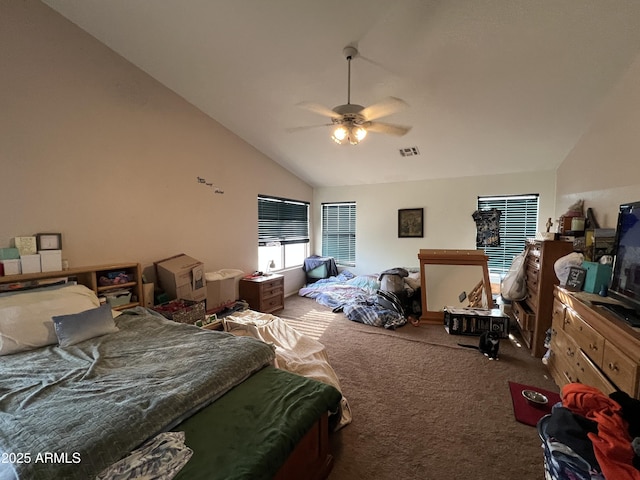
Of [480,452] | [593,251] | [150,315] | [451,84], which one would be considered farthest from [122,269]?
[593,251]

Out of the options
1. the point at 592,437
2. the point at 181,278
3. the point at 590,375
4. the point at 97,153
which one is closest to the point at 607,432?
the point at 592,437

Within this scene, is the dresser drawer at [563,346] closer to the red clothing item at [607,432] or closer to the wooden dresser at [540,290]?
the wooden dresser at [540,290]

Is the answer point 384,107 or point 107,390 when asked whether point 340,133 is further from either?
point 107,390

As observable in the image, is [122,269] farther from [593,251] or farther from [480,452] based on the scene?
[593,251]

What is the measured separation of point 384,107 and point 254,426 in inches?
89.0

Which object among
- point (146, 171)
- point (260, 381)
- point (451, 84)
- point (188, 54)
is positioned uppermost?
point (188, 54)

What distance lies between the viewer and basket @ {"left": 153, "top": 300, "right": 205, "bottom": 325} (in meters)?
2.68

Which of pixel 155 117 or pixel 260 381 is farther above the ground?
pixel 155 117

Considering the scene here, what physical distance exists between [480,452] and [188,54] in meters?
3.96

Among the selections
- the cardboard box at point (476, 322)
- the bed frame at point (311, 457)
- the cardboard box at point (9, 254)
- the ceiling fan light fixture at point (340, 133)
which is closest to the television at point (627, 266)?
the cardboard box at point (476, 322)

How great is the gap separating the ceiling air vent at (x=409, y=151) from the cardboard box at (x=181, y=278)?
3320mm

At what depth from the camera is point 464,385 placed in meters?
2.31

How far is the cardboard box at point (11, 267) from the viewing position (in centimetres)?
201

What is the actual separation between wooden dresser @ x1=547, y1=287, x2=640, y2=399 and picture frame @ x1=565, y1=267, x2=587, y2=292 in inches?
3.2
